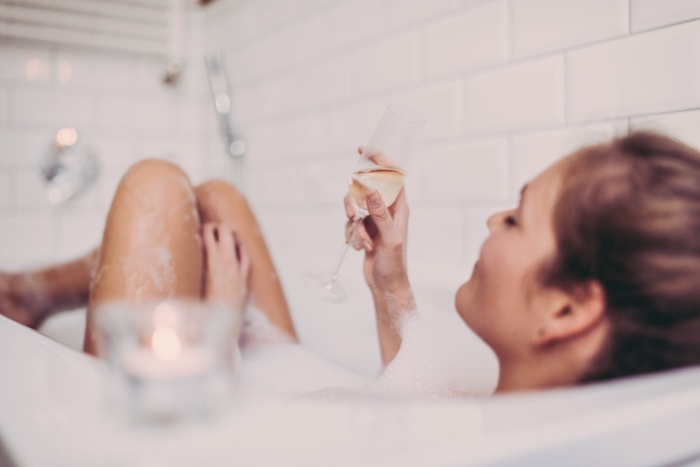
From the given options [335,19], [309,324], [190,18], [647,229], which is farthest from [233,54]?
[647,229]

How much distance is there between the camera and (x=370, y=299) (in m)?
1.27

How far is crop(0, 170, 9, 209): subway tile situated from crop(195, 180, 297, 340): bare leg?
0.90 m

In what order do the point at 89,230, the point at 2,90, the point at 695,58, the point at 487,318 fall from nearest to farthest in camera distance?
the point at 487,318 → the point at 695,58 → the point at 2,90 → the point at 89,230

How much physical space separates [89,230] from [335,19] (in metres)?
1.03

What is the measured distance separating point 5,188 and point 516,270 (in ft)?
5.50

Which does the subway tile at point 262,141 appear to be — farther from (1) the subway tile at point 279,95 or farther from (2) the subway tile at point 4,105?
(2) the subway tile at point 4,105

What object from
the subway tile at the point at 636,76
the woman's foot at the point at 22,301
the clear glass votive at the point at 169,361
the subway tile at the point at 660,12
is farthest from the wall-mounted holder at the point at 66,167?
the clear glass votive at the point at 169,361

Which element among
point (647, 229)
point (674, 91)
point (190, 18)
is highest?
point (190, 18)

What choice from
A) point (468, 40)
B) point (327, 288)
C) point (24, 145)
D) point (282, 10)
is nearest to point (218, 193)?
point (327, 288)

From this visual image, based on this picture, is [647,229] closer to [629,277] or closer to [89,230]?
[629,277]

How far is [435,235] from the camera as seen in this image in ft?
4.69

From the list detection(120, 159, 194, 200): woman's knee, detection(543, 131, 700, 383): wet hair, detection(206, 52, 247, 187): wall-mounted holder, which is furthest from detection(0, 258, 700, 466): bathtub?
detection(206, 52, 247, 187): wall-mounted holder

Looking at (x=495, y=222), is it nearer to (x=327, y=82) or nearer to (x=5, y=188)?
(x=327, y=82)

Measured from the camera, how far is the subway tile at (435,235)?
1.38 meters
